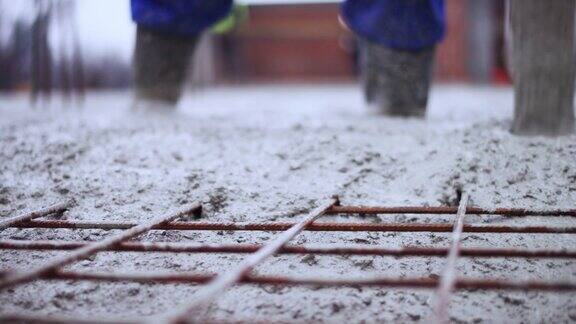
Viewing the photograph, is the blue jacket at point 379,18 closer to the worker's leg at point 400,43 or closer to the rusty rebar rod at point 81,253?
the worker's leg at point 400,43

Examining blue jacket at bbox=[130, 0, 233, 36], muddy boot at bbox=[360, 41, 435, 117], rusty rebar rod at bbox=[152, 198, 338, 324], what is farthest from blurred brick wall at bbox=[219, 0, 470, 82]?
rusty rebar rod at bbox=[152, 198, 338, 324]

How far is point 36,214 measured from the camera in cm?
126

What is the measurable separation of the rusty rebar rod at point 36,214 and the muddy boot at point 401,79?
1437 mm

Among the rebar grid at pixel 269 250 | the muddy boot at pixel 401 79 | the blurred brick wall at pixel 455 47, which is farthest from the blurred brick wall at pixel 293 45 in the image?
the rebar grid at pixel 269 250

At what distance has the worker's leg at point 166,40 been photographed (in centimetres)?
222

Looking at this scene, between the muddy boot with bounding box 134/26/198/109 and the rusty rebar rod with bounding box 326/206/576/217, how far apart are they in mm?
1382

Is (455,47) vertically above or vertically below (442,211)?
above

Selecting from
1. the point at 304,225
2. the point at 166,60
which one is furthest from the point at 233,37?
the point at 304,225

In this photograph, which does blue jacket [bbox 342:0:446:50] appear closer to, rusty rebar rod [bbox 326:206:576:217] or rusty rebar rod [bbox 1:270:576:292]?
rusty rebar rod [bbox 326:206:576:217]

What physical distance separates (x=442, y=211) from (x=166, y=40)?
1566 mm

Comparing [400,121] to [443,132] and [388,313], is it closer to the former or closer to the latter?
[443,132]

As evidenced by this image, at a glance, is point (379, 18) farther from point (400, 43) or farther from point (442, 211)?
point (442, 211)

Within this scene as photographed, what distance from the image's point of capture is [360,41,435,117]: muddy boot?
226 centimetres

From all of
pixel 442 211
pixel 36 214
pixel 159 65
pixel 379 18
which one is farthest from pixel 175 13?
pixel 442 211
